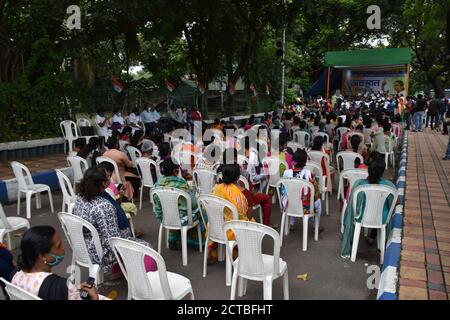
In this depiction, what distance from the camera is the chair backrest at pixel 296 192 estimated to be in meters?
4.98

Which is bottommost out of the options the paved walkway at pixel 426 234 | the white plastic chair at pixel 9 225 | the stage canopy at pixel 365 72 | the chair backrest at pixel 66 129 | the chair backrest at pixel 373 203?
the paved walkway at pixel 426 234

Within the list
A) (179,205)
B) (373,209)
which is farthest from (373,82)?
(179,205)

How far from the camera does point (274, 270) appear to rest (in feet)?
11.3

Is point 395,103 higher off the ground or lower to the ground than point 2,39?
lower

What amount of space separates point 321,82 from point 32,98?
20.8 m

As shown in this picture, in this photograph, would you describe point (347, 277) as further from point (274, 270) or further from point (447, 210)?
point (447, 210)

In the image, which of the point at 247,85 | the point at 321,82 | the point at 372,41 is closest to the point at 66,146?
the point at 247,85

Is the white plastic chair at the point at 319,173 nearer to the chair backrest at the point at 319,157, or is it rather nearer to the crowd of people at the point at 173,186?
the crowd of people at the point at 173,186

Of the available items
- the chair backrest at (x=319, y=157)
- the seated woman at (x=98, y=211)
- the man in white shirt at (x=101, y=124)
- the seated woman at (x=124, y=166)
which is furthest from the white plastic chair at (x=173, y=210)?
the man in white shirt at (x=101, y=124)

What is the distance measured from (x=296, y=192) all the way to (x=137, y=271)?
2519 mm

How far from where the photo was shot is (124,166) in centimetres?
679

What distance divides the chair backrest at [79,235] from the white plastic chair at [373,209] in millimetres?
2804

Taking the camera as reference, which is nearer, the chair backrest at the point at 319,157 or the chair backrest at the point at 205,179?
the chair backrest at the point at 205,179
